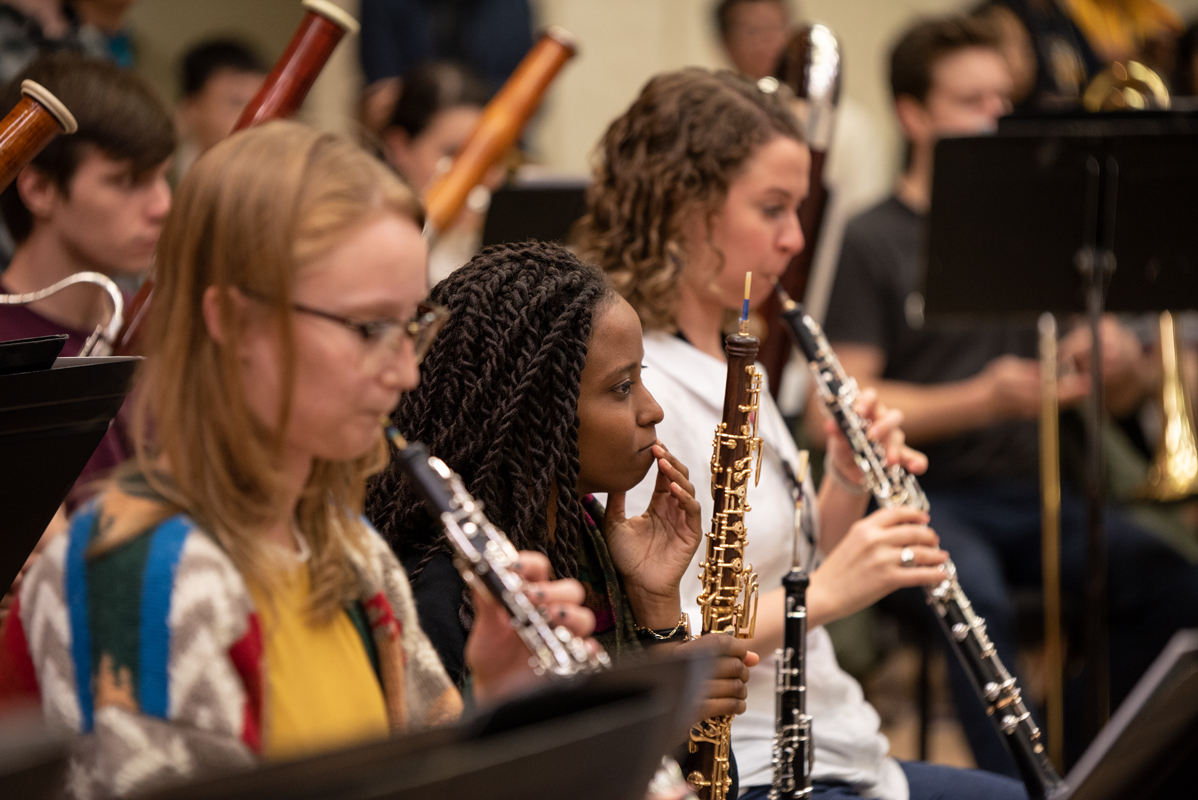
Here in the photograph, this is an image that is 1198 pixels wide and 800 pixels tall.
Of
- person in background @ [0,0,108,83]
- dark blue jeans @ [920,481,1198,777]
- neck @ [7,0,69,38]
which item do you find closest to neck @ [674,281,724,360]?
dark blue jeans @ [920,481,1198,777]

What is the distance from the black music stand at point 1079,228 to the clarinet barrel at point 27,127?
1.54m

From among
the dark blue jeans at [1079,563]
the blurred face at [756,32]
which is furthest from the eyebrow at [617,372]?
the blurred face at [756,32]

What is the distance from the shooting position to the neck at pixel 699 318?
5.66 ft

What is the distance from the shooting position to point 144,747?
82cm

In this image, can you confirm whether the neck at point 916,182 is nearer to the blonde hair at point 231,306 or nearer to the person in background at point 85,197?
the person in background at point 85,197

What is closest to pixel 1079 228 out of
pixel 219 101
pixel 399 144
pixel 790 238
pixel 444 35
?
pixel 790 238

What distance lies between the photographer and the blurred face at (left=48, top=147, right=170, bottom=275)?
6.10ft

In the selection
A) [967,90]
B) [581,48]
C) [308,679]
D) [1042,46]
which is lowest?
[308,679]

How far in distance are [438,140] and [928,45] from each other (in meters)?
1.20

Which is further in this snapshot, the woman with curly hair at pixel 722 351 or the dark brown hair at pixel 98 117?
the dark brown hair at pixel 98 117

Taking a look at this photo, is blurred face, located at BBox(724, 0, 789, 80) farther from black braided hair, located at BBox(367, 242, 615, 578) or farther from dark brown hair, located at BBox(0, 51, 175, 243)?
black braided hair, located at BBox(367, 242, 615, 578)

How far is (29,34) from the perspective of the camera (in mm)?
2646

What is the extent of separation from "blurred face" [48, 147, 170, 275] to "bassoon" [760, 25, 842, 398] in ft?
2.99

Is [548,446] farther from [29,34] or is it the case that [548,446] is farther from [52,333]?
[29,34]
